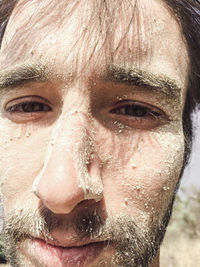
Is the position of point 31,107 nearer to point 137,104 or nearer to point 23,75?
point 23,75

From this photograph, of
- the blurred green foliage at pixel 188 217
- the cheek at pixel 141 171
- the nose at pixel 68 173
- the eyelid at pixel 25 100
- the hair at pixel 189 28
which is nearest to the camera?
the nose at pixel 68 173

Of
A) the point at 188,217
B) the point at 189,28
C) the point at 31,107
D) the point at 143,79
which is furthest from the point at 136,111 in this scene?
the point at 188,217

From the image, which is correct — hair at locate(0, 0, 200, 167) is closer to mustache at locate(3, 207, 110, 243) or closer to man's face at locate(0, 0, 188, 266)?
man's face at locate(0, 0, 188, 266)

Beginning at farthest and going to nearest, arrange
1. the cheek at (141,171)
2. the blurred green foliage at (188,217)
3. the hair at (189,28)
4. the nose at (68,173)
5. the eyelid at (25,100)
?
the blurred green foliage at (188,217) → the hair at (189,28) → the eyelid at (25,100) → the cheek at (141,171) → the nose at (68,173)

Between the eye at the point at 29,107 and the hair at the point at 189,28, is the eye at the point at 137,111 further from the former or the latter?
the hair at the point at 189,28

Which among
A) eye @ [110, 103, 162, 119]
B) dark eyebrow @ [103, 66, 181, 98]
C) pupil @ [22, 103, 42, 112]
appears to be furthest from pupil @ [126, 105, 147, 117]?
pupil @ [22, 103, 42, 112]

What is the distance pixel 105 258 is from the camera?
114 centimetres

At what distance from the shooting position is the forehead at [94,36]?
1227 mm

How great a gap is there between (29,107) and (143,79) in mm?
510

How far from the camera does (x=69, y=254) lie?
3.59ft

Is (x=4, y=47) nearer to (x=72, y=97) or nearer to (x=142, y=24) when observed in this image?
(x=72, y=97)

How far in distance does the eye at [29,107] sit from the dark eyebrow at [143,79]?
30cm

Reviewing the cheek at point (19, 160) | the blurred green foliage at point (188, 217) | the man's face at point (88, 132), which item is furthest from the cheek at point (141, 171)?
the blurred green foliage at point (188, 217)

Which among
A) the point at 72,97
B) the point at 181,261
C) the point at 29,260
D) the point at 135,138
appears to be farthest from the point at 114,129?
the point at 181,261
